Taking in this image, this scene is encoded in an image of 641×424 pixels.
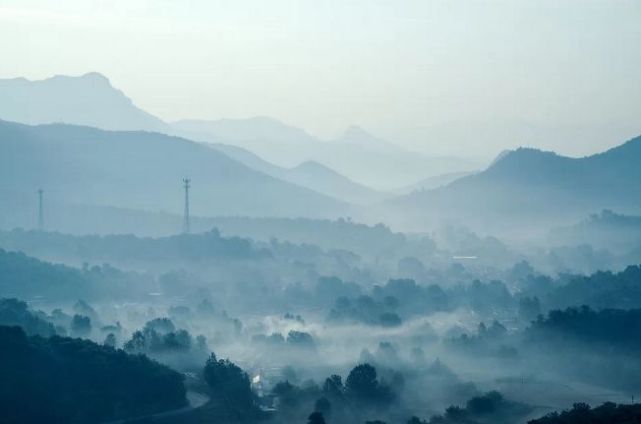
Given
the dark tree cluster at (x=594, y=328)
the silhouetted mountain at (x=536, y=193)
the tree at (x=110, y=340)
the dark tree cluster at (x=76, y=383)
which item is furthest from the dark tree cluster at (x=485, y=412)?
the silhouetted mountain at (x=536, y=193)

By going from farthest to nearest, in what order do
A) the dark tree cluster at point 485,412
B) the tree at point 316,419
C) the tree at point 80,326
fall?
the tree at point 80,326
the dark tree cluster at point 485,412
the tree at point 316,419

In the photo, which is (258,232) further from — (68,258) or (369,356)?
(369,356)

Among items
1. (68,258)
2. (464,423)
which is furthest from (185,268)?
(464,423)

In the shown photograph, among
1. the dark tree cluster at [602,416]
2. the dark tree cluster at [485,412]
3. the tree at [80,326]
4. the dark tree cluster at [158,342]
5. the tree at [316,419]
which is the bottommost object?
the dark tree cluster at [485,412]

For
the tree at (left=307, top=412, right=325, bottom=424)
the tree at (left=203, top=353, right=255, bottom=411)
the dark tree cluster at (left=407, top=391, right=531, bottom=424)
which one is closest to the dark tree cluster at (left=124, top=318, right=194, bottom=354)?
the tree at (left=203, top=353, right=255, bottom=411)

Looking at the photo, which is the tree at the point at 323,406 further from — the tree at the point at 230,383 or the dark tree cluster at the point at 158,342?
the dark tree cluster at the point at 158,342

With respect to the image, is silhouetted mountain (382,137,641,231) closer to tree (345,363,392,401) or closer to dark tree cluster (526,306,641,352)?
dark tree cluster (526,306,641,352)

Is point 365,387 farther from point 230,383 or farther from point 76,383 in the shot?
point 76,383
